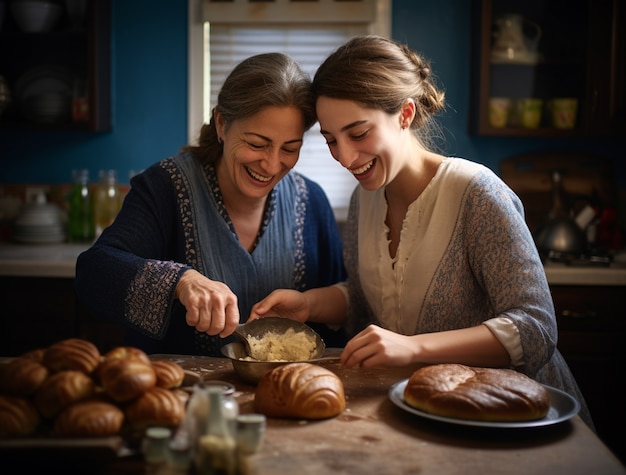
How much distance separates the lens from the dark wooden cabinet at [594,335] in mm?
3021

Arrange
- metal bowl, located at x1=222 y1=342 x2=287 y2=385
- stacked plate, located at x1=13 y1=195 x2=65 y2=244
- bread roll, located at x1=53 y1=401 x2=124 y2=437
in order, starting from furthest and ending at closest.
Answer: stacked plate, located at x1=13 y1=195 x2=65 y2=244, metal bowl, located at x1=222 y1=342 x2=287 y2=385, bread roll, located at x1=53 y1=401 x2=124 y2=437

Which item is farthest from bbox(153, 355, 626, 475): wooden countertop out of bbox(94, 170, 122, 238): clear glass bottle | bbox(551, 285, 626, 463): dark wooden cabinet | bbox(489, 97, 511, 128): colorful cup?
bbox(94, 170, 122, 238): clear glass bottle

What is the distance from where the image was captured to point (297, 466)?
1.18m

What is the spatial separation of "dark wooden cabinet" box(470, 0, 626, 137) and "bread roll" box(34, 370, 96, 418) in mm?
2592

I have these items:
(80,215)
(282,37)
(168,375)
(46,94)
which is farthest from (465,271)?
(46,94)

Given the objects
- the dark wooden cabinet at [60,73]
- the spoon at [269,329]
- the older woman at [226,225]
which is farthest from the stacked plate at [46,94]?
the spoon at [269,329]

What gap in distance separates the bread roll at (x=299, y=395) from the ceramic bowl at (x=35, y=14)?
262 centimetres

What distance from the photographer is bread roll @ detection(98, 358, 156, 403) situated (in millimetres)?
1210

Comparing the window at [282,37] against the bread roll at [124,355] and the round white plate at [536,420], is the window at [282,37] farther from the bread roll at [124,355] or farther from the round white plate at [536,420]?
the bread roll at [124,355]

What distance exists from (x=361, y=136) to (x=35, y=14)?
7.25 ft

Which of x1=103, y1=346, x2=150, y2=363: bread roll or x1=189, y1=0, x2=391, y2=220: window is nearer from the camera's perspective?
x1=103, y1=346, x2=150, y2=363: bread roll

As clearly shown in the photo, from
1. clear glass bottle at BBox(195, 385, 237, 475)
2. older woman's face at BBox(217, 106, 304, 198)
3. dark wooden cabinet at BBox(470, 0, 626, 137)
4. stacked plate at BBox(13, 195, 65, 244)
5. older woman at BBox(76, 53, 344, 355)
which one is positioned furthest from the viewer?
stacked plate at BBox(13, 195, 65, 244)

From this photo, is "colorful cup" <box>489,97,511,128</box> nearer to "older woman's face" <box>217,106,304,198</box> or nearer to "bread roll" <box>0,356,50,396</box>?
"older woman's face" <box>217,106,304,198</box>

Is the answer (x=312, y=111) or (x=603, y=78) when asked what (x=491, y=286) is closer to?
(x=312, y=111)
